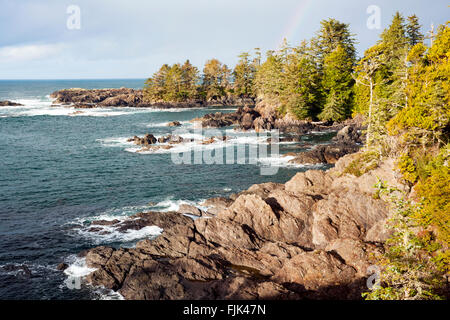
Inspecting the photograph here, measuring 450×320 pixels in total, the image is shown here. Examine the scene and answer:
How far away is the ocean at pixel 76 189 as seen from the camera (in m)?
23.5

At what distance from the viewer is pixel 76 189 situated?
4062 centimetres

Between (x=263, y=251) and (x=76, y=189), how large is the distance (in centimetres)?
2758

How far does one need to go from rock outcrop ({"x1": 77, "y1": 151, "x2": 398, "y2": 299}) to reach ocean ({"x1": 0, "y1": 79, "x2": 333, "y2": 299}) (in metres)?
2.31

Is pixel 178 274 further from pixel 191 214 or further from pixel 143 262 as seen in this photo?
pixel 191 214

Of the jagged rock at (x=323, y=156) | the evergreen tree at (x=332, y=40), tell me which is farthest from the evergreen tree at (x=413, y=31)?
the jagged rock at (x=323, y=156)

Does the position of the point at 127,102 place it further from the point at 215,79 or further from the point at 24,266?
the point at 24,266

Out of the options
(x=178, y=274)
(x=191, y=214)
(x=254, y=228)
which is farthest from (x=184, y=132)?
(x=178, y=274)

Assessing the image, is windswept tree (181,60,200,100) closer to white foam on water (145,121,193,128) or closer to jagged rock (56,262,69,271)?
white foam on water (145,121,193,128)

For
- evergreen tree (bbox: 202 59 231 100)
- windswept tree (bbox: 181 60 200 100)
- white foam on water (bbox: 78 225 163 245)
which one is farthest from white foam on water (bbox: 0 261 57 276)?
evergreen tree (bbox: 202 59 231 100)

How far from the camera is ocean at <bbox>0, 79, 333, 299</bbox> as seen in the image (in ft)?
77.0

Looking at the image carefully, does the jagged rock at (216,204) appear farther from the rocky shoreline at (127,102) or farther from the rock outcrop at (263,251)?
the rocky shoreline at (127,102)

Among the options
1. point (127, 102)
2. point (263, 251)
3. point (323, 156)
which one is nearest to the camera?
point (263, 251)

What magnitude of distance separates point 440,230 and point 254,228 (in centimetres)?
1190

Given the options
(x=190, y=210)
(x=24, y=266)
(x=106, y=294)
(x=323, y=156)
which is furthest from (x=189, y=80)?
(x=106, y=294)
